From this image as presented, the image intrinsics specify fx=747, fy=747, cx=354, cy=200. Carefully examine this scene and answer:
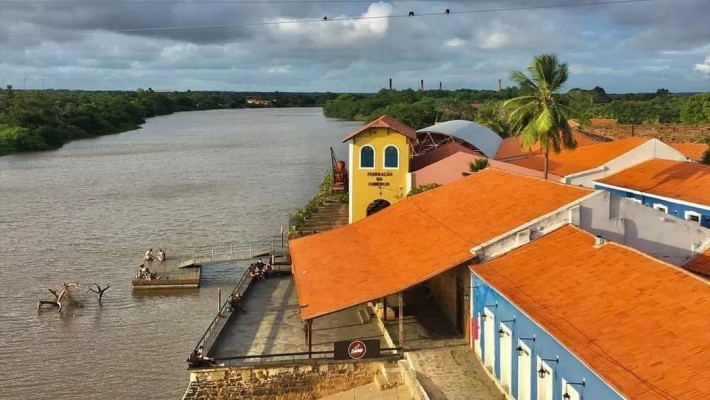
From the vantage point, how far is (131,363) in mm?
20062

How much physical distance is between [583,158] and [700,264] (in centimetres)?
1653

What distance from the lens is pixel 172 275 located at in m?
28.0

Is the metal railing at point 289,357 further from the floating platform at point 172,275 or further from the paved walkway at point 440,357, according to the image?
the floating platform at point 172,275

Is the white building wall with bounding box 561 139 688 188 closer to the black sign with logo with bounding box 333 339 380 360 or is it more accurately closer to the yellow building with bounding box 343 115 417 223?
the yellow building with bounding box 343 115 417 223

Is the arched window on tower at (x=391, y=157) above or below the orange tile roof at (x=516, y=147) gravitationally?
above

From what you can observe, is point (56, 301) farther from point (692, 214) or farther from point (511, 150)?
point (511, 150)

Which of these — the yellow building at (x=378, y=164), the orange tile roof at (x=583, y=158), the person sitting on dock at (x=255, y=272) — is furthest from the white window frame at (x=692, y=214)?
the person sitting on dock at (x=255, y=272)

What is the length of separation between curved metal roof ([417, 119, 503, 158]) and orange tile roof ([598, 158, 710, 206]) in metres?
8.81

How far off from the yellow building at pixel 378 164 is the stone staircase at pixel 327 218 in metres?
2.07

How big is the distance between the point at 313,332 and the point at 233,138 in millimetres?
77527

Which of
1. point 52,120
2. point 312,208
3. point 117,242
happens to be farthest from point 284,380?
point 52,120

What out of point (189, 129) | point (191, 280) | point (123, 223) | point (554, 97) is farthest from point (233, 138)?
point (554, 97)

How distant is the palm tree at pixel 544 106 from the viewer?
22.9 metres

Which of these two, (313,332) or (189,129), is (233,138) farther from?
(313,332)
